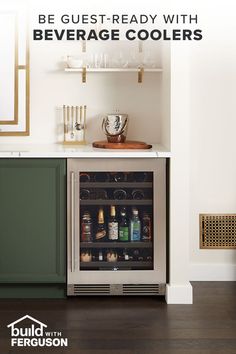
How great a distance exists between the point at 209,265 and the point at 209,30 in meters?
1.76

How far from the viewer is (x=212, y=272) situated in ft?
16.4

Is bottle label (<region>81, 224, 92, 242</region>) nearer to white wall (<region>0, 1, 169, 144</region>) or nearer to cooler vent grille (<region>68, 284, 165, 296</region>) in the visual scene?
cooler vent grille (<region>68, 284, 165, 296</region>)

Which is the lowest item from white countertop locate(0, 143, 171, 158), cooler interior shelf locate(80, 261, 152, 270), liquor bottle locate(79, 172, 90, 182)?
cooler interior shelf locate(80, 261, 152, 270)

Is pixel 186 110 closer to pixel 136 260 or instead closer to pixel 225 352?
pixel 136 260

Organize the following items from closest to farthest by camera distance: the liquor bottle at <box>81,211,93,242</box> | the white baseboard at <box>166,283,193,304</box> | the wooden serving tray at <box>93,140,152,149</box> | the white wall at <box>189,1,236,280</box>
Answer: the white baseboard at <box>166,283,193,304</box> < the liquor bottle at <box>81,211,93,242</box> < the wooden serving tray at <box>93,140,152,149</box> < the white wall at <box>189,1,236,280</box>

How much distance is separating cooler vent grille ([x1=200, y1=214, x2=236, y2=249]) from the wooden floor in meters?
0.44

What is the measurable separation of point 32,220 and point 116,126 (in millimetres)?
945

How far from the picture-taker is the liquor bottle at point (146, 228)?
4.47 m

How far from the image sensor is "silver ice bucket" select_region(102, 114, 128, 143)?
478 cm

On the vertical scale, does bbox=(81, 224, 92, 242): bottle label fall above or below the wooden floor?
above

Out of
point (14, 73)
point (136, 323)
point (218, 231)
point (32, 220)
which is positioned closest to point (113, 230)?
point (32, 220)

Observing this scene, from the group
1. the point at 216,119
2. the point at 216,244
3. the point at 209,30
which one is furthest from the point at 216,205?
the point at 209,30

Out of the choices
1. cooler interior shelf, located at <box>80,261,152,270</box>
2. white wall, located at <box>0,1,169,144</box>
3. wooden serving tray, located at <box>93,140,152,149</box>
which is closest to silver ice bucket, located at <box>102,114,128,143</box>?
wooden serving tray, located at <box>93,140,152,149</box>

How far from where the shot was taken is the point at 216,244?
5.00 m
